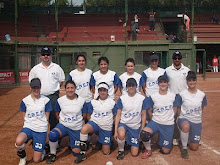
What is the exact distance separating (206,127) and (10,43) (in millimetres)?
15807

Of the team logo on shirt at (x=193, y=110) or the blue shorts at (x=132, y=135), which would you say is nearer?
the blue shorts at (x=132, y=135)

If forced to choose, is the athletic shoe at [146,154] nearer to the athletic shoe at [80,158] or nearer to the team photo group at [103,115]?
the team photo group at [103,115]

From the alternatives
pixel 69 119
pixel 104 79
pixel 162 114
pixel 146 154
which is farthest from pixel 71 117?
pixel 162 114

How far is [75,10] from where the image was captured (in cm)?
3091

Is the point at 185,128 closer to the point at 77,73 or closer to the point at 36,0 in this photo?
the point at 77,73

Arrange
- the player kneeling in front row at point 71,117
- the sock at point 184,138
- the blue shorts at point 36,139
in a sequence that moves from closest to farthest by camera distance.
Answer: the blue shorts at point 36,139, the player kneeling in front row at point 71,117, the sock at point 184,138

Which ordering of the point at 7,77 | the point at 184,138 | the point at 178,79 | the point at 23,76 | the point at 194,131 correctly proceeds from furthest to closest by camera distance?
the point at 23,76 → the point at 7,77 → the point at 178,79 → the point at 194,131 → the point at 184,138

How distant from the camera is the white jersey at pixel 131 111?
18.3ft

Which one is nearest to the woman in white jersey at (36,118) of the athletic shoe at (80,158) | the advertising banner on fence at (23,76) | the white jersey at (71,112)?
the white jersey at (71,112)

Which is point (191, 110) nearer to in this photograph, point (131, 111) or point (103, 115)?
point (131, 111)

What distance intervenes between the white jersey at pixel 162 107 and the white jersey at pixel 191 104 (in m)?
0.26

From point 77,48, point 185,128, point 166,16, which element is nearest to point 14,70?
point 77,48

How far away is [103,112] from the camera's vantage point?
563 cm

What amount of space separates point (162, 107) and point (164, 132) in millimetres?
543
